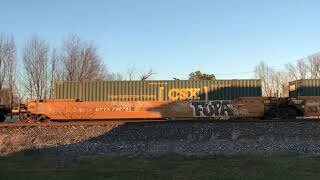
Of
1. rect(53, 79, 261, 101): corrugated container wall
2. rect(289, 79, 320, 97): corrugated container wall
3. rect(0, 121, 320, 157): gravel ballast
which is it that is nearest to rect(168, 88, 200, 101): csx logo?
rect(53, 79, 261, 101): corrugated container wall

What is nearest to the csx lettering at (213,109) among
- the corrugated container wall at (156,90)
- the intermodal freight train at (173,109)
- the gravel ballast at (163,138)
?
the intermodal freight train at (173,109)

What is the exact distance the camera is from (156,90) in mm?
39281

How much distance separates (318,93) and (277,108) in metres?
12.4

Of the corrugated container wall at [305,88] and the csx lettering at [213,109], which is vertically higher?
the corrugated container wall at [305,88]

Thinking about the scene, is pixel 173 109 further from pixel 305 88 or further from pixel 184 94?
pixel 305 88

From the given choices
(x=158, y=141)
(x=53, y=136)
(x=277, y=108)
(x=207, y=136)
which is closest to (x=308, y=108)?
(x=277, y=108)

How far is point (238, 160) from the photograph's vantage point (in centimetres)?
1445

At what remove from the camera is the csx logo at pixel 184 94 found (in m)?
38.4

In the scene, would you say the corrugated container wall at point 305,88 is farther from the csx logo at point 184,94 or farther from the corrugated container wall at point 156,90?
the csx logo at point 184,94

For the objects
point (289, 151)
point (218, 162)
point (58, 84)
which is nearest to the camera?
point (218, 162)

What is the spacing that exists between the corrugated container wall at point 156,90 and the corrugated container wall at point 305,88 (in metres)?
2.91

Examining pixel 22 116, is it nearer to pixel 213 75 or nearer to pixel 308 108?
pixel 308 108

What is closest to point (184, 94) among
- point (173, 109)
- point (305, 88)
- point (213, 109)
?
point (213, 109)

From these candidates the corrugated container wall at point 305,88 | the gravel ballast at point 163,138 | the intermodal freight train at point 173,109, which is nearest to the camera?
the gravel ballast at point 163,138
